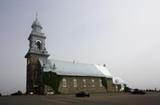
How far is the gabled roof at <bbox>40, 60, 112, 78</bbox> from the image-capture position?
5444 cm

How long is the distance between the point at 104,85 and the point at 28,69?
26.0m

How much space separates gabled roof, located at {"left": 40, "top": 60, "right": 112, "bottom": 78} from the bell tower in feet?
6.79

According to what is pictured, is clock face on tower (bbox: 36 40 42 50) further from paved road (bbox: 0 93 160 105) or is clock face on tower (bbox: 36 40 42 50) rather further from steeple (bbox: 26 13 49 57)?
paved road (bbox: 0 93 160 105)

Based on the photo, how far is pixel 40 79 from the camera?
5169cm

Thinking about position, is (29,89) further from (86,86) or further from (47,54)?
(86,86)

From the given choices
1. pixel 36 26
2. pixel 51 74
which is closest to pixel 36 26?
pixel 36 26

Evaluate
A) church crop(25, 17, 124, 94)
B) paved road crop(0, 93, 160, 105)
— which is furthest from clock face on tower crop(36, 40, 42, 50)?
paved road crop(0, 93, 160, 105)

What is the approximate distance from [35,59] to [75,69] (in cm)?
1337

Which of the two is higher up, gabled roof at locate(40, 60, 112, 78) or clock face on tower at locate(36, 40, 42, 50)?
clock face on tower at locate(36, 40, 42, 50)

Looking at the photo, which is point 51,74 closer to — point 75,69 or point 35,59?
point 35,59

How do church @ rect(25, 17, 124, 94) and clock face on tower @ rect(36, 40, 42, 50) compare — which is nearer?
church @ rect(25, 17, 124, 94)

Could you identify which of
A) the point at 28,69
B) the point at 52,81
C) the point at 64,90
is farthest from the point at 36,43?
the point at 64,90

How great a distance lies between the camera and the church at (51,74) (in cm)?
5162

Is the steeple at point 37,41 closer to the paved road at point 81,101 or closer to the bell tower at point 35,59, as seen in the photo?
the bell tower at point 35,59
